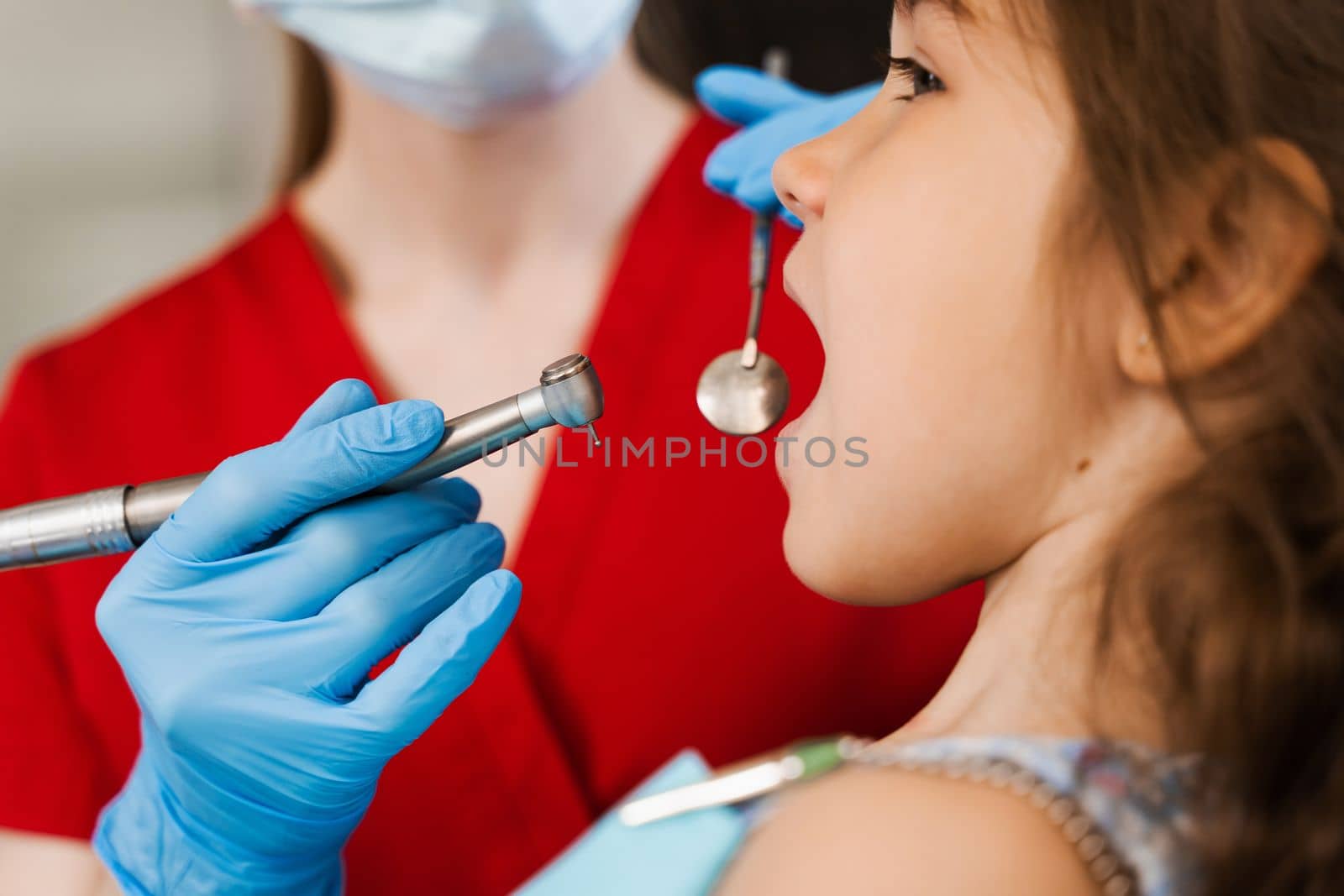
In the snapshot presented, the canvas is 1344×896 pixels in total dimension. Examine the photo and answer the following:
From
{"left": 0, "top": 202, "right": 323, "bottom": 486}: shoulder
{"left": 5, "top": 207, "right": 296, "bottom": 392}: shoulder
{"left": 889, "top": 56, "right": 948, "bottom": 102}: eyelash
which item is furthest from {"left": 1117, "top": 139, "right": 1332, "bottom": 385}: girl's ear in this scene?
{"left": 5, "top": 207, "right": 296, "bottom": 392}: shoulder

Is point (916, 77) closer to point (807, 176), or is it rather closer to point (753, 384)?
point (807, 176)

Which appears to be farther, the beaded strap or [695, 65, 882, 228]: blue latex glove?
[695, 65, 882, 228]: blue latex glove

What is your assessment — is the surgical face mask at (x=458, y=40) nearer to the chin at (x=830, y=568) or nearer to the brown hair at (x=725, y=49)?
the brown hair at (x=725, y=49)

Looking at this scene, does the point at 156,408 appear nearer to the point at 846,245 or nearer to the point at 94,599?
the point at 94,599

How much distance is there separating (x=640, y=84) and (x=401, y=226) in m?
0.26

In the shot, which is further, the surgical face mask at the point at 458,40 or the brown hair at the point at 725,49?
the brown hair at the point at 725,49

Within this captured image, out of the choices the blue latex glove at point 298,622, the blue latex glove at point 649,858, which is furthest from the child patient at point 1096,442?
the blue latex glove at point 298,622

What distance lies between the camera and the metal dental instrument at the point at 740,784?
721 mm

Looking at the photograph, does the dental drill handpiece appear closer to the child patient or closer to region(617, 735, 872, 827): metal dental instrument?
the child patient

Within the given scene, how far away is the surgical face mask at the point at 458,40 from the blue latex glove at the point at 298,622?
0.36 metres

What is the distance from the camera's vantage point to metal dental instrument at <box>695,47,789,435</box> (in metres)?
0.72

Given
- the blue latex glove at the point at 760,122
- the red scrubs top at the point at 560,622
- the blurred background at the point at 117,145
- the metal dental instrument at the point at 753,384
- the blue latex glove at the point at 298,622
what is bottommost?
the blurred background at the point at 117,145

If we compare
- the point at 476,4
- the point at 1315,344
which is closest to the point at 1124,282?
the point at 1315,344

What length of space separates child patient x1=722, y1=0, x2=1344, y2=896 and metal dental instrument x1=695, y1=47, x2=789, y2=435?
90 mm
